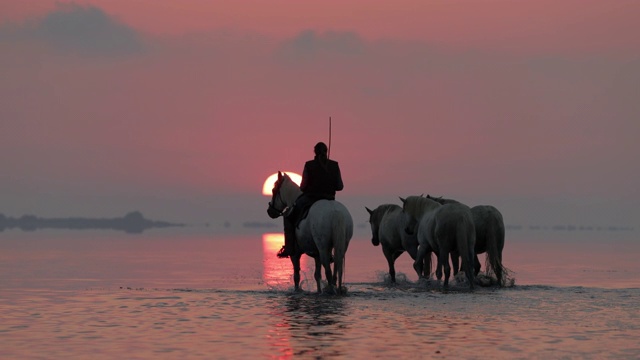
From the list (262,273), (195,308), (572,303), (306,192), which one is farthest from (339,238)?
(262,273)

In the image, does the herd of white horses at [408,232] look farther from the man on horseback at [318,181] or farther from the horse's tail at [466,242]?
the man on horseback at [318,181]

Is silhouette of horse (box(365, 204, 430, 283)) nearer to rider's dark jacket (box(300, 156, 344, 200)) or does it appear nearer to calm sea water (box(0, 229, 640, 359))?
calm sea water (box(0, 229, 640, 359))

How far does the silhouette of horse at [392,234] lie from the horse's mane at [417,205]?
16.0 inches

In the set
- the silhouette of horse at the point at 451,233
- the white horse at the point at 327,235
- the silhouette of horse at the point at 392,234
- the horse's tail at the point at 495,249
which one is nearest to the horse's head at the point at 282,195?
the white horse at the point at 327,235

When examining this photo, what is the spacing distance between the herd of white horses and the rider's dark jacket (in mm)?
320

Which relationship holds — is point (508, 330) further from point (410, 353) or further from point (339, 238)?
point (339, 238)

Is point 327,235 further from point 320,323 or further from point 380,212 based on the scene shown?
point 380,212

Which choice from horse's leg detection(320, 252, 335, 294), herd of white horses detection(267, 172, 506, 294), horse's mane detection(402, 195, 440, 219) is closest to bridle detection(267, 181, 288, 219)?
herd of white horses detection(267, 172, 506, 294)

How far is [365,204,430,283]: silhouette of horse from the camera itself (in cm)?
2369

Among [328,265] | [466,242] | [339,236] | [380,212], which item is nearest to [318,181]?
[339,236]

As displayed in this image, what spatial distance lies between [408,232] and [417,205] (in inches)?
27.0

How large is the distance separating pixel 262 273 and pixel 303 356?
21123mm

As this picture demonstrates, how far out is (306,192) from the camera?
18922mm

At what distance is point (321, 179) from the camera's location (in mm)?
18688
